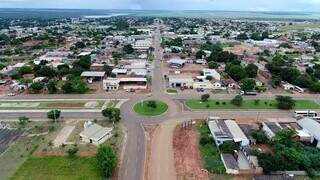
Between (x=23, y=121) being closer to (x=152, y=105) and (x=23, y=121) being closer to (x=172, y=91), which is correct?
(x=152, y=105)

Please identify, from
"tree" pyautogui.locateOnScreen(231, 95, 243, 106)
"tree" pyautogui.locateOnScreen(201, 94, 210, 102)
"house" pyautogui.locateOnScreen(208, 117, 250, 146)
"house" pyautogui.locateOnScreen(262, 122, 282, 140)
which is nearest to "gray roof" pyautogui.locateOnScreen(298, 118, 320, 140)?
"house" pyautogui.locateOnScreen(262, 122, 282, 140)

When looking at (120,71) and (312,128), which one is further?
(120,71)

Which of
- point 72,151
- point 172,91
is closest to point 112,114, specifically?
point 72,151

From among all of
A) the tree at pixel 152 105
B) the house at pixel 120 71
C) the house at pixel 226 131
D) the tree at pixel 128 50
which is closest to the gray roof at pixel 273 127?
the house at pixel 226 131

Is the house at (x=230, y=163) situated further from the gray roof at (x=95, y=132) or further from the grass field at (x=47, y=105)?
the grass field at (x=47, y=105)

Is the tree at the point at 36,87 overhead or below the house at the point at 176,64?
below

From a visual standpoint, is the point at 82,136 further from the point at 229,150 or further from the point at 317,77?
the point at 317,77

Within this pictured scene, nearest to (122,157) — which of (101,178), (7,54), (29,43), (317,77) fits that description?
(101,178)
